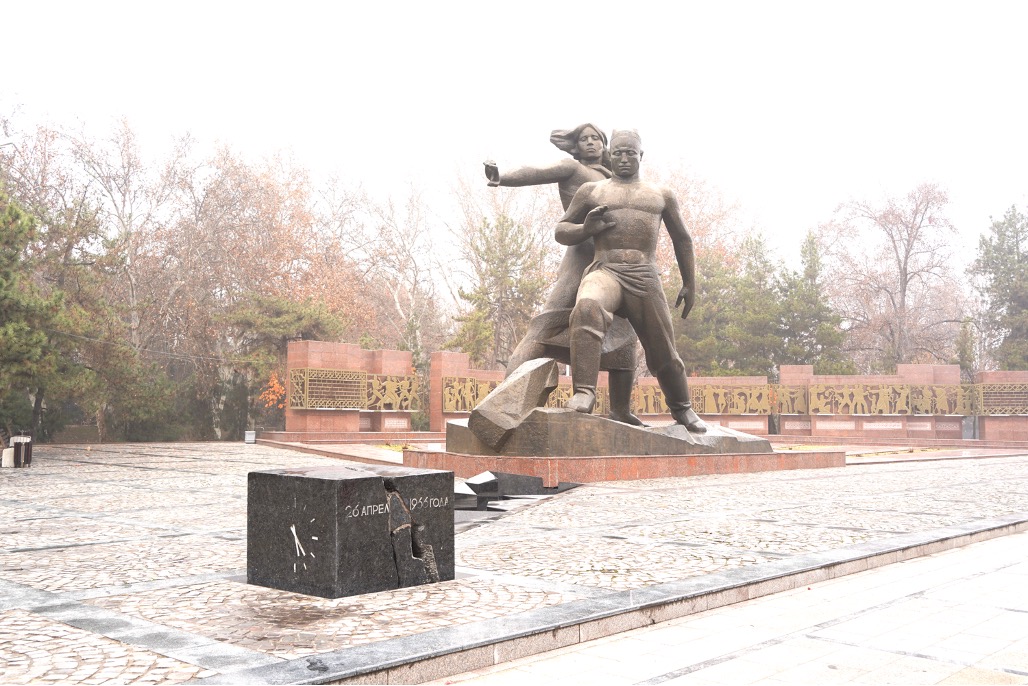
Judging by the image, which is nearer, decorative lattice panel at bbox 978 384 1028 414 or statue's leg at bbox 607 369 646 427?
statue's leg at bbox 607 369 646 427

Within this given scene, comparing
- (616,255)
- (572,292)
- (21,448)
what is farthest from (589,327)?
(21,448)

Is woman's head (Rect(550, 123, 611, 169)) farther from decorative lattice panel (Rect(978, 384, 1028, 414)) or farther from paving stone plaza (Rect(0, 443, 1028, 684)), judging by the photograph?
decorative lattice panel (Rect(978, 384, 1028, 414))

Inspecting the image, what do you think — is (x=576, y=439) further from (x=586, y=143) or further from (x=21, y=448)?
(x=21, y=448)

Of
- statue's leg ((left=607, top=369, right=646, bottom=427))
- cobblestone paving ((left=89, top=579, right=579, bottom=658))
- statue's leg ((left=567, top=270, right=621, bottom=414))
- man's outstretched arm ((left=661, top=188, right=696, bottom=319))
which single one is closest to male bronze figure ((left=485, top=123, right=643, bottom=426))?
statue's leg ((left=607, top=369, right=646, bottom=427))

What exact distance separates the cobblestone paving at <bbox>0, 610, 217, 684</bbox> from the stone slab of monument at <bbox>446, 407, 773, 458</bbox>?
24.9 ft

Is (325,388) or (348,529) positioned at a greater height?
(325,388)

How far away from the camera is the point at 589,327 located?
430 inches

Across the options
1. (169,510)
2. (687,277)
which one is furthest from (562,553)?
(687,277)

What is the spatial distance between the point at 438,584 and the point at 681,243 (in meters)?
8.52

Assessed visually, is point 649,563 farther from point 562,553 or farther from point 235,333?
point 235,333

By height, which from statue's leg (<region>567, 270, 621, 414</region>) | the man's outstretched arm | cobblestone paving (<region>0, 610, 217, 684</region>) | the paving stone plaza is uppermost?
the man's outstretched arm

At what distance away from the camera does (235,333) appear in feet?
99.2

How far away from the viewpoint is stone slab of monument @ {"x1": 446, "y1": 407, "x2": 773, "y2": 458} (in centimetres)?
1092

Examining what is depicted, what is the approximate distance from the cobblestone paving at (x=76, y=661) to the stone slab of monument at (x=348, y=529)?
1.04m
